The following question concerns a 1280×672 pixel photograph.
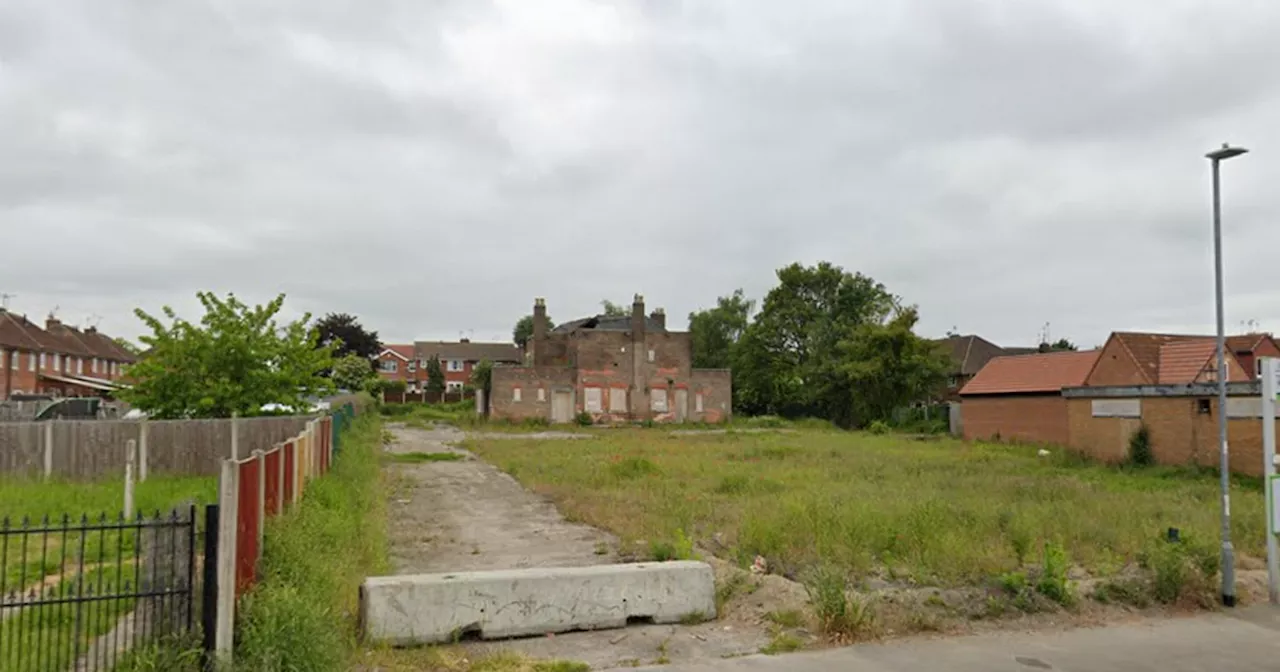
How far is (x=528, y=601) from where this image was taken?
805 cm

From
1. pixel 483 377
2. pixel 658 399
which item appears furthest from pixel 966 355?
pixel 483 377

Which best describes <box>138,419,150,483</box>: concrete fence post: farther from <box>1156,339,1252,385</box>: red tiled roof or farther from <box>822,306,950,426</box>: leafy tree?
<box>822,306,950,426</box>: leafy tree

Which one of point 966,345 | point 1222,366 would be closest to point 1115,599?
point 1222,366

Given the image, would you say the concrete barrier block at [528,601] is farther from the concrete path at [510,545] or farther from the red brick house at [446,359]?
the red brick house at [446,359]

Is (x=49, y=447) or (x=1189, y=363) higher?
(x=1189, y=363)

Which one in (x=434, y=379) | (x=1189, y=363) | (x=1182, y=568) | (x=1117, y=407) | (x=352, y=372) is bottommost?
(x=1182, y=568)

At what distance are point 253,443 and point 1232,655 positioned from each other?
17.8 meters

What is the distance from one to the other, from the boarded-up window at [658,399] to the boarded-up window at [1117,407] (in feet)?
94.9

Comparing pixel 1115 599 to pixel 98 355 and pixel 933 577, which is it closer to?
pixel 933 577

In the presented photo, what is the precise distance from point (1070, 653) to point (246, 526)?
751 cm


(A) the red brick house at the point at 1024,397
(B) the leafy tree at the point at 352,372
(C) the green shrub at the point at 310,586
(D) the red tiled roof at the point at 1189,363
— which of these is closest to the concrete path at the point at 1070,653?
(C) the green shrub at the point at 310,586

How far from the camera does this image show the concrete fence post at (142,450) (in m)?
17.6

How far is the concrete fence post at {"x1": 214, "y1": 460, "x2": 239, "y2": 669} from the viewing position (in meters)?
6.21

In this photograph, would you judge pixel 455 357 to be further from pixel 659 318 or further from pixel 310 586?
pixel 310 586
